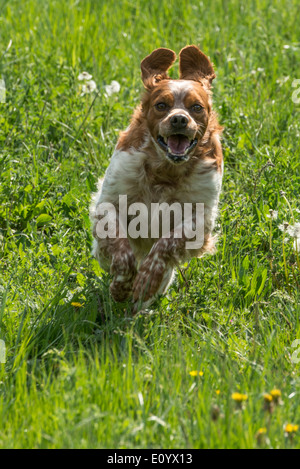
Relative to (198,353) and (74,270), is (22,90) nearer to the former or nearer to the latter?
(74,270)

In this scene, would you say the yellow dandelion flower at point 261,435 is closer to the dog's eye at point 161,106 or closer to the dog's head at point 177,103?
the dog's head at point 177,103

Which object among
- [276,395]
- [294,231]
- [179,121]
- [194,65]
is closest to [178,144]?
[179,121]

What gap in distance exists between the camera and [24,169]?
19.8 feet

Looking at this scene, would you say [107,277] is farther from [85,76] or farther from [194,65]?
[85,76]

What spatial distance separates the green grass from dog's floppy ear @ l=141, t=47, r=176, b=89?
37.9 inches

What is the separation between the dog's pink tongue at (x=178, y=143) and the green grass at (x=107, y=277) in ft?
2.56

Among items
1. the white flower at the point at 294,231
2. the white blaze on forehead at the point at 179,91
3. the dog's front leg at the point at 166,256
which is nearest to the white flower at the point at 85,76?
the white blaze on forehead at the point at 179,91

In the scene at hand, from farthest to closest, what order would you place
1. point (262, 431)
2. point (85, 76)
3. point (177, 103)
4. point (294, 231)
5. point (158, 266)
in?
point (85, 76), point (294, 231), point (177, 103), point (158, 266), point (262, 431)

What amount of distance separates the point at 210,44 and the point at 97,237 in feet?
12.0

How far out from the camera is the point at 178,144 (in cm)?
470

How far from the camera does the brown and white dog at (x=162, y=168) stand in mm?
4660

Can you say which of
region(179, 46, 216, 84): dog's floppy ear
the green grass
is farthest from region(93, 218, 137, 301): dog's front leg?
region(179, 46, 216, 84): dog's floppy ear

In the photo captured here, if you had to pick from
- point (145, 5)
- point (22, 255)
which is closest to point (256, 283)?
point (22, 255)

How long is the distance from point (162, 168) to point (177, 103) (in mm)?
409
